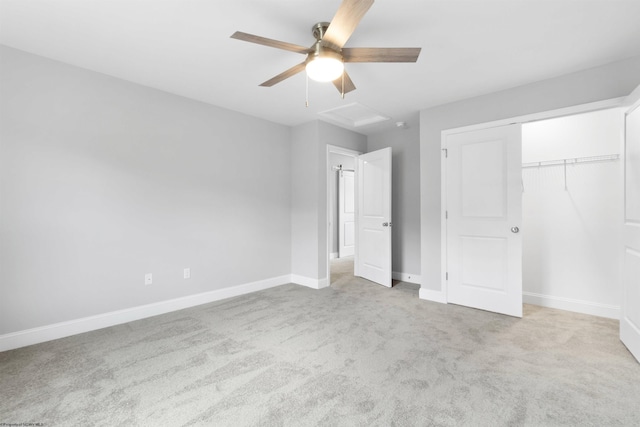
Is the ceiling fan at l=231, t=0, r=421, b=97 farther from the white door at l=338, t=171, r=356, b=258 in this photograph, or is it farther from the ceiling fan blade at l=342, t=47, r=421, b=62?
the white door at l=338, t=171, r=356, b=258

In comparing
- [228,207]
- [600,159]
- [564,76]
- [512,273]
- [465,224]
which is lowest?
[512,273]

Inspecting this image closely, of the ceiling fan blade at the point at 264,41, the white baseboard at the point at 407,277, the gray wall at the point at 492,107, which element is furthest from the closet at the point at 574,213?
the ceiling fan blade at the point at 264,41

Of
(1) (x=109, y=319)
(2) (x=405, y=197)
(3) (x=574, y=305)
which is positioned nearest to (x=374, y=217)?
(2) (x=405, y=197)

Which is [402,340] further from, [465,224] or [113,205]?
[113,205]

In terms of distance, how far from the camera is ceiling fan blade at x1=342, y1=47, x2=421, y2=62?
6.12ft

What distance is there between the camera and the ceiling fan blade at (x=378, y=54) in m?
1.87

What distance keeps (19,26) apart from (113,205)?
1.52 metres

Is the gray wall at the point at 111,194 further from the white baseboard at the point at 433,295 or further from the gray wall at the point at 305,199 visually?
the white baseboard at the point at 433,295

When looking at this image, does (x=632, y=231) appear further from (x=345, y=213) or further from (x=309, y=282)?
(x=345, y=213)

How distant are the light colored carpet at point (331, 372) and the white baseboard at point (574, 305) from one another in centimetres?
19

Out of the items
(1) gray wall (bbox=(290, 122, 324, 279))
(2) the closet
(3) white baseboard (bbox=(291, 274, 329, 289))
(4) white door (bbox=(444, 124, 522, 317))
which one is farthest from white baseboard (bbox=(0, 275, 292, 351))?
(2) the closet

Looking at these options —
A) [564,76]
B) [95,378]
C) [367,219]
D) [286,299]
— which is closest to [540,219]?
[564,76]

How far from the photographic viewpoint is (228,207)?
389cm

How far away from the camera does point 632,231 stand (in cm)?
225
